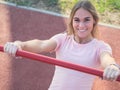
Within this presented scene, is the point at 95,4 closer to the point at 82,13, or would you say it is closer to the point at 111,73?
the point at 82,13

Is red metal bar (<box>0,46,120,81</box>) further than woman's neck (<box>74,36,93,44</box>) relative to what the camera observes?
No

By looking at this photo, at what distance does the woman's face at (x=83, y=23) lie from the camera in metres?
2.27

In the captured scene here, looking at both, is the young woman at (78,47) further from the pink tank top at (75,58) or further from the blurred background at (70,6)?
the blurred background at (70,6)

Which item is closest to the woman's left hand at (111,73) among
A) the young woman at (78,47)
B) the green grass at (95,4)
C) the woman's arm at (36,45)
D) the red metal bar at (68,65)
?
the red metal bar at (68,65)

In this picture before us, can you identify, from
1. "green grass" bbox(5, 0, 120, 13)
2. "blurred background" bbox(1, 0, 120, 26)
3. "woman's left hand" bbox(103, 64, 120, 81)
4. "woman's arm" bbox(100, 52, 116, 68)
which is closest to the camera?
"woman's left hand" bbox(103, 64, 120, 81)

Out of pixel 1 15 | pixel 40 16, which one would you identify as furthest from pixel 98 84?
pixel 1 15

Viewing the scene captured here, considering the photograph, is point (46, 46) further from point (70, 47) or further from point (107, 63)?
point (107, 63)

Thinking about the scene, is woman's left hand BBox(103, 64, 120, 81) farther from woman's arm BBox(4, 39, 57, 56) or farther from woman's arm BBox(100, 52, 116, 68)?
woman's arm BBox(4, 39, 57, 56)

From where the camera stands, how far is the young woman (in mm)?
2289

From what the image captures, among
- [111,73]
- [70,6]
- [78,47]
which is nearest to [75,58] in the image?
[78,47]

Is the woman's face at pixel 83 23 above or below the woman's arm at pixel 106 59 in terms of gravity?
above

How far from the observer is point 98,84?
356 centimetres

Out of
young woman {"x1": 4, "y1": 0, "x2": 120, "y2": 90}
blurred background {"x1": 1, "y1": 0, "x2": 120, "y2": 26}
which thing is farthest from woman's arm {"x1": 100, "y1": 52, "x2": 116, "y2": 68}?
blurred background {"x1": 1, "y1": 0, "x2": 120, "y2": 26}

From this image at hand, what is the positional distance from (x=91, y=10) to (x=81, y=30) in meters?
0.16
